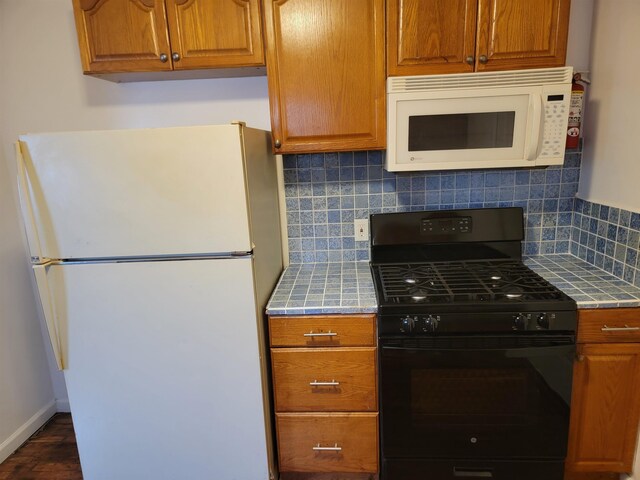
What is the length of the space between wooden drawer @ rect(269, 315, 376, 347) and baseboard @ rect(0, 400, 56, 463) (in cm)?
162

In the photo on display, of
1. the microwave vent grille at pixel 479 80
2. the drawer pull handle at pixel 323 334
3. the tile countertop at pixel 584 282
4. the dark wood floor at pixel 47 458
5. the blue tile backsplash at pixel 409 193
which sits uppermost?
the microwave vent grille at pixel 479 80

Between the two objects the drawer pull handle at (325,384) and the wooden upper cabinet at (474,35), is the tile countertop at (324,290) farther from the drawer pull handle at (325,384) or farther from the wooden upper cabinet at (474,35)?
the wooden upper cabinet at (474,35)

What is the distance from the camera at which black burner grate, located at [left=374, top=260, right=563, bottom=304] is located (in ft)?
4.87

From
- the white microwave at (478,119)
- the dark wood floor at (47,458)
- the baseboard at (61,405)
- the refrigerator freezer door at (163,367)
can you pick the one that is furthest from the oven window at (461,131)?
the baseboard at (61,405)

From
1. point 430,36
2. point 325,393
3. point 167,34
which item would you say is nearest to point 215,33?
point 167,34

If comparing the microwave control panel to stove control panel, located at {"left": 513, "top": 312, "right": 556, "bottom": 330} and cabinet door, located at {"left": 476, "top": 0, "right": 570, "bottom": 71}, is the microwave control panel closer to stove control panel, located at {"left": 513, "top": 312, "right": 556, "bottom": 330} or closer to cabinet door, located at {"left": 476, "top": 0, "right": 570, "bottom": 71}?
cabinet door, located at {"left": 476, "top": 0, "right": 570, "bottom": 71}

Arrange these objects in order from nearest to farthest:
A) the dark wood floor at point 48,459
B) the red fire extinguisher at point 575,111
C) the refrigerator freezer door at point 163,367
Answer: the refrigerator freezer door at point 163,367 → the red fire extinguisher at point 575,111 → the dark wood floor at point 48,459

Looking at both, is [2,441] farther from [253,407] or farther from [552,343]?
[552,343]

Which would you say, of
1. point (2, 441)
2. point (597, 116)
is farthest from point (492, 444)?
point (2, 441)

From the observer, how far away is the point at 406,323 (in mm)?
1450

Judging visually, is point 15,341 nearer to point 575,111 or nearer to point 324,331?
point 324,331

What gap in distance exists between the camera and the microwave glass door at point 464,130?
153 centimetres

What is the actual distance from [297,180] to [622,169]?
145 cm

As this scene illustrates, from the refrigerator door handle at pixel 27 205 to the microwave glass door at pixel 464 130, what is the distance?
54.9 inches
